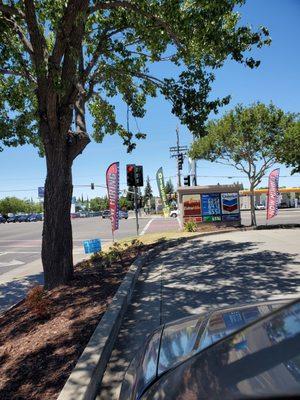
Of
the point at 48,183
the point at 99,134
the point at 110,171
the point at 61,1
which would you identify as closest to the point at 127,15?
the point at 61,1

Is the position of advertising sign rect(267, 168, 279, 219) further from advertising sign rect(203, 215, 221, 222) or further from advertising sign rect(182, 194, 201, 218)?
advertising sign rect(182, 194, 201, 218)

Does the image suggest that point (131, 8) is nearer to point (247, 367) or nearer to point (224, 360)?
point (224, 360)

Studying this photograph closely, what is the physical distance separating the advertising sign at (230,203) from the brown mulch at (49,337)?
14.7 meters

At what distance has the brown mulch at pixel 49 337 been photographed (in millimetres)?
3686

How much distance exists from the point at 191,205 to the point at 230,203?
203cm

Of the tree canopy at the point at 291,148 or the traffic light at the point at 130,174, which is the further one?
the tree canopy at the point at 291,148

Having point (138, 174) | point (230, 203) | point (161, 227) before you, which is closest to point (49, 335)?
point (138, 174)

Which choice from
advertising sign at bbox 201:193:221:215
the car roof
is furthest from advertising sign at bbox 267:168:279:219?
the car roof

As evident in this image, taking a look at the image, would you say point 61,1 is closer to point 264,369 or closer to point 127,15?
point 127,15

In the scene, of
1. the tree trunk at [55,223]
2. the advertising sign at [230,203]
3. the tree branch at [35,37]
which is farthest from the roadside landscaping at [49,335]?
the advertising sign at [230,203]

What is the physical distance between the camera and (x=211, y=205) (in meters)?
21.8

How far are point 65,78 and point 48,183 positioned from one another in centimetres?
193

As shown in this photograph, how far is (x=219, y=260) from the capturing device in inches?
404

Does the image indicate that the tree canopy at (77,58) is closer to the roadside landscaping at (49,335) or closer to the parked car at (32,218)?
the roadside landscaping at (49,335)
